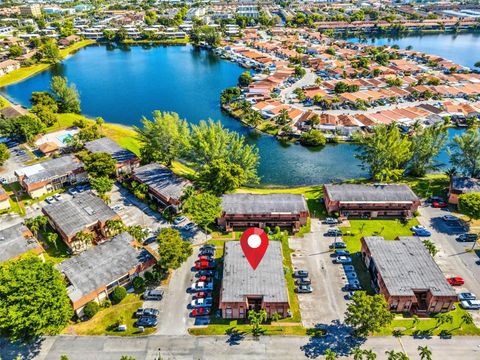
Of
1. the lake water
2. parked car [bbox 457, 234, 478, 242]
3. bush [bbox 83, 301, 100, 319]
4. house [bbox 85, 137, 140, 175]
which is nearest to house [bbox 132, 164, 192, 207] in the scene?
Result: house [bbox 85, 137, 140, 175]

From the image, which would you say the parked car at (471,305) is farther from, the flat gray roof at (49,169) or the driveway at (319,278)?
the flat gray roof at (49,169)

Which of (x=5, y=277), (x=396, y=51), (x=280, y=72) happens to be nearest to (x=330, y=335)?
(x=5, y=277)

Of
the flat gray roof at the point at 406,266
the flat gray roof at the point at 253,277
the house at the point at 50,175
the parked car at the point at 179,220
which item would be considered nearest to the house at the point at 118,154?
the house at the point at 50,175

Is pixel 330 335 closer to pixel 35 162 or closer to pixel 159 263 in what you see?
pixel 159 263

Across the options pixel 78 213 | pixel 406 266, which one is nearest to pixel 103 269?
pixel 78 213

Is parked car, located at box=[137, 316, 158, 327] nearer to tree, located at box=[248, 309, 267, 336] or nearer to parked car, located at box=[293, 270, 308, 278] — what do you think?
tree, located at box=[248, 309, 267, 336]

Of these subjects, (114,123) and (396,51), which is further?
(396,51)
